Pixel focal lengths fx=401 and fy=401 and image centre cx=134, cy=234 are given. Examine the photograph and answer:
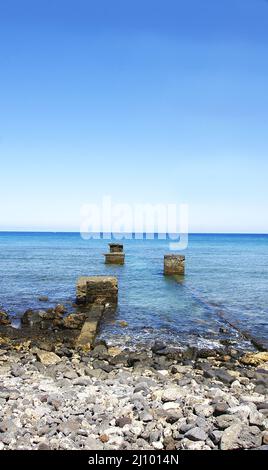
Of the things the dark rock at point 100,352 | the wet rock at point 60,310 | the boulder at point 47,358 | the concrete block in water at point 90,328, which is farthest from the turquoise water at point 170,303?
the boulder at point 47,358

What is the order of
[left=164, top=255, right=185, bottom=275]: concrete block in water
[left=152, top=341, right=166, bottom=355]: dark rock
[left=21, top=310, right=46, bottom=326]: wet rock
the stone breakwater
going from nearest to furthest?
1. the stone breakwater
2. [left=152, top=341, right=166, bottom=355]: dark rock
3. [left=21, top=310, right=46, bottom=326]: wet rock
4. [left=164, top=255, right=185, bottom=275]: concrete block in water

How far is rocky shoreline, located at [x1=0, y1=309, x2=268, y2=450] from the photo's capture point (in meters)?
5.80

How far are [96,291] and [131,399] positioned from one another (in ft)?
35.5

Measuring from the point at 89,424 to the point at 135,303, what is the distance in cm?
1213

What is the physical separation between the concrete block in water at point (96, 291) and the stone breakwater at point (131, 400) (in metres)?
6.90

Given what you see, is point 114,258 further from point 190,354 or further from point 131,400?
point 131,400

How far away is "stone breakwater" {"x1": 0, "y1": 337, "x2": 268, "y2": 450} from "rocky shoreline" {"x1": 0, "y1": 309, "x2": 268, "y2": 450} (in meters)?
0.02

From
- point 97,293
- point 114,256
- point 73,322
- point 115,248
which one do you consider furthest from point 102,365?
point 115,248

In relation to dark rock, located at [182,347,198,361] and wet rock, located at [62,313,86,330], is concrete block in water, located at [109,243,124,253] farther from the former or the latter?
dark rock, located at [182,347,198,361]

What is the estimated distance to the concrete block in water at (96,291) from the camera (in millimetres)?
17656

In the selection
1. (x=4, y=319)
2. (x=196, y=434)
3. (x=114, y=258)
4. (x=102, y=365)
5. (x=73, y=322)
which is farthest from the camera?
(x=114, y=258)

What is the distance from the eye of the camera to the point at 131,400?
23.4 ft

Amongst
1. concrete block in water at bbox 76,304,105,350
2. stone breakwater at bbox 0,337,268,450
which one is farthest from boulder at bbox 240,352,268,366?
concrete block in water at bbox 76,304,105,350

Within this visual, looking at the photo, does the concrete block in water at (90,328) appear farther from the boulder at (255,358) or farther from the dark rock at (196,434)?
the dark rock at (196,434)
